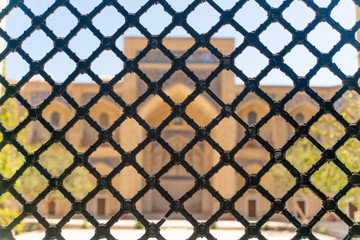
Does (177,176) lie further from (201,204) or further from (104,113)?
(104,113)

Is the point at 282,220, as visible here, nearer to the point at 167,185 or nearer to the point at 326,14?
the point at 167,185

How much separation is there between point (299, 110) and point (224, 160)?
14.2 metres

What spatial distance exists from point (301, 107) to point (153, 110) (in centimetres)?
559

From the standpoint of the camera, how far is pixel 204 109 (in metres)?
15.3

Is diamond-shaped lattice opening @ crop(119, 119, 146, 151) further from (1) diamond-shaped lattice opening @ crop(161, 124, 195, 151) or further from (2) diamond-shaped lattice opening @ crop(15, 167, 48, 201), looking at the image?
(2) diamond-shaped lattice opening @ crop(15, 167, 48, 201)

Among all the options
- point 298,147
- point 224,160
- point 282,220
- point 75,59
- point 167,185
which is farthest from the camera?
point 167,185

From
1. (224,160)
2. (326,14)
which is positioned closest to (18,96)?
(224,160)

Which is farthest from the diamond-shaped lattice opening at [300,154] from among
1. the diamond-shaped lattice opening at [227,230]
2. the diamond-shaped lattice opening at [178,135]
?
the diamond-shaped lattice opening at [178,135]

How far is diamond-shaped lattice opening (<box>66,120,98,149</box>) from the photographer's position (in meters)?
14.9

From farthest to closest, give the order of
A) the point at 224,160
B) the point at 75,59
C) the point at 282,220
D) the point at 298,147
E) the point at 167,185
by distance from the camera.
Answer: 1. the point at 167,185
2. the point at 282,220
3. the point at 298,147
4. the point at 75,59
5. the point at 224,160

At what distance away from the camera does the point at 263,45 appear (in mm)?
1730

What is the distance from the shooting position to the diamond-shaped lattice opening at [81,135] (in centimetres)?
1488

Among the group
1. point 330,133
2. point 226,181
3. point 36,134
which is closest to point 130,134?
point 36,134

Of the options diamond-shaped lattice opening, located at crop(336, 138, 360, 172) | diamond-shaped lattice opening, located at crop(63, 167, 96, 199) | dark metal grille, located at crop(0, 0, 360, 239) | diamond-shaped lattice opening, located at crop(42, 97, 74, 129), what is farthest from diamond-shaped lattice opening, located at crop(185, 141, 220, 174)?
dark metal grille, located at crop(0, 0, 360, 239)
